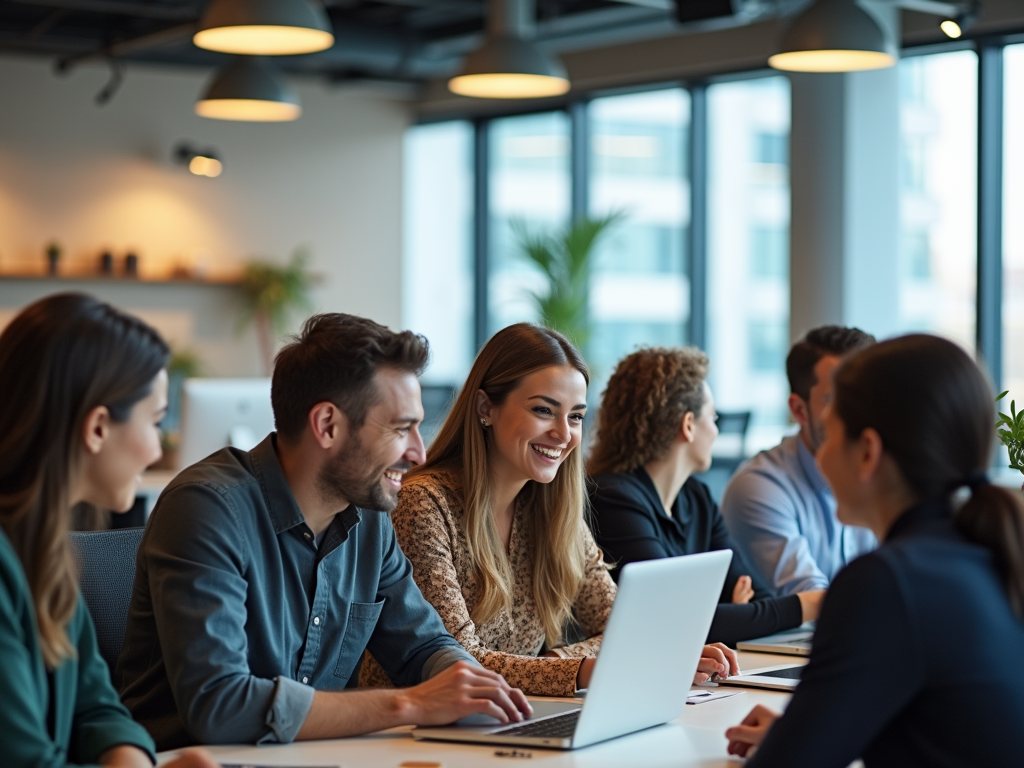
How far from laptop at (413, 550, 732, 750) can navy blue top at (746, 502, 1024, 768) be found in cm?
38

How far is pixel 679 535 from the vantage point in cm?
319

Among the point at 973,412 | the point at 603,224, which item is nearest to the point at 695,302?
the point at 603,224

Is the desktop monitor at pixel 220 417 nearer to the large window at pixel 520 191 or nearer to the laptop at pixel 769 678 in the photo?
the laptop at pixel 769 678

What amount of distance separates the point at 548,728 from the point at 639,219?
21.1 feet

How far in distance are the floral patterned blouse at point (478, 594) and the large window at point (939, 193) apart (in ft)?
14.0

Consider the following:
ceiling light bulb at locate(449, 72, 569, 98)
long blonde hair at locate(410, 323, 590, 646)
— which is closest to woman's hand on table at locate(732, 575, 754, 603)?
long blonde hair at locate(410, 323, 590, 646)

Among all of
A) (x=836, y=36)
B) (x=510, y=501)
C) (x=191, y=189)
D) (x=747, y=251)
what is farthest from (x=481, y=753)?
(x=191, y=189)

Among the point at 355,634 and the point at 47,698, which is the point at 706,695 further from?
the point at 47,698

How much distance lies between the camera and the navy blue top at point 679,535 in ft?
9.47

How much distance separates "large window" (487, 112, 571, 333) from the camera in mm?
8586

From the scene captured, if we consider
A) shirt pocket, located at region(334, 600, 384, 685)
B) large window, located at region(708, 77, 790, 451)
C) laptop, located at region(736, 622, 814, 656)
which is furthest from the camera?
large window, located at region(708, 77, 790, 451)

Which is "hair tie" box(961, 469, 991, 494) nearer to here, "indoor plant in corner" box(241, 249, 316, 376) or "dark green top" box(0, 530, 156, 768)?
"dark green top" box(0, 530, 156, 768)

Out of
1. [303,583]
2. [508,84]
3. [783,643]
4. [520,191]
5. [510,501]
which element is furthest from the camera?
[520,191]

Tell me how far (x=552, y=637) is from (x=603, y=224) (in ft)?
17.4
